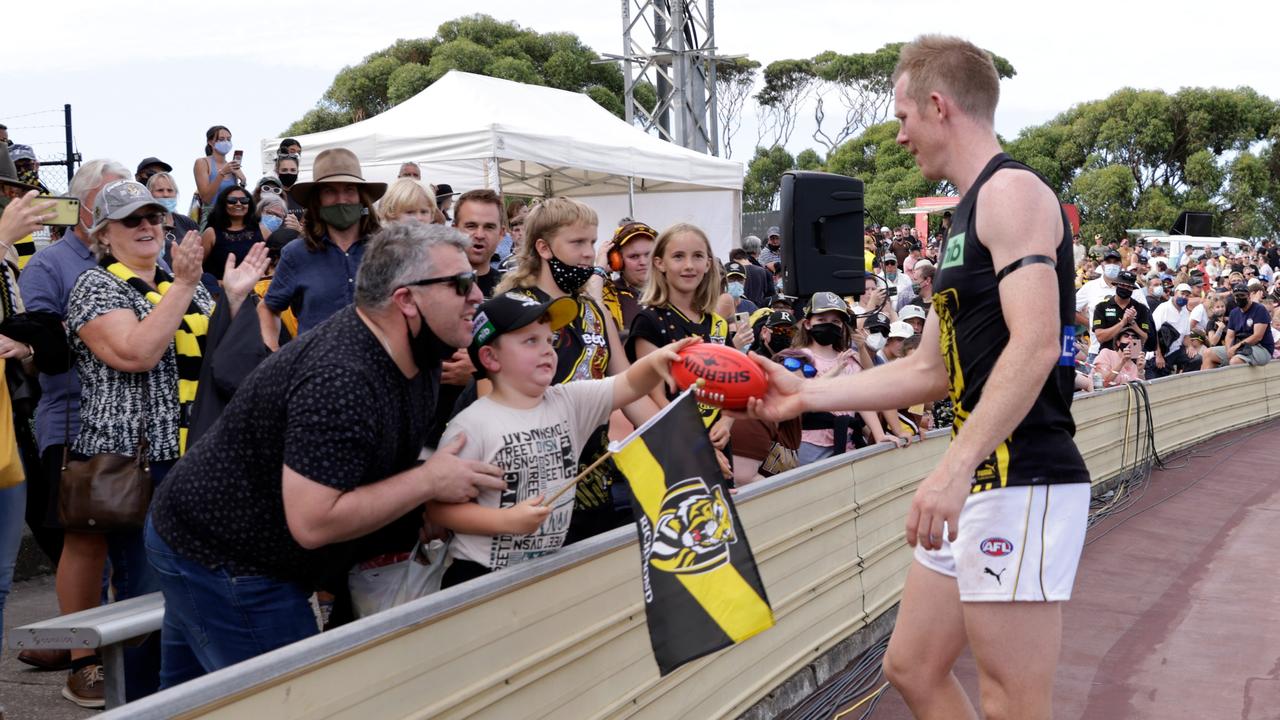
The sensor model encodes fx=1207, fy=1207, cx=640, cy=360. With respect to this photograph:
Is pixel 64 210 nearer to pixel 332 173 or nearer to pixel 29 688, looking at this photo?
pixel 332 173

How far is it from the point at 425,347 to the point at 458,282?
0.20m

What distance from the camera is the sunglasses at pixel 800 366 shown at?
718 centimetres

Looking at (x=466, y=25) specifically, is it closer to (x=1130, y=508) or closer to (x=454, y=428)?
(x=1130, y=508)

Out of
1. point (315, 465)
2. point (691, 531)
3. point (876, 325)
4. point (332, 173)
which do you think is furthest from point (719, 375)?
point (876, 325)

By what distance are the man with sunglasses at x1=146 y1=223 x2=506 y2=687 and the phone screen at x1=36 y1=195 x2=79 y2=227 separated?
1.81m

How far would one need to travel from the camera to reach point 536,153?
1390 centimetres

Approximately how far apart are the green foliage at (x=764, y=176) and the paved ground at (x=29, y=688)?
64179mm

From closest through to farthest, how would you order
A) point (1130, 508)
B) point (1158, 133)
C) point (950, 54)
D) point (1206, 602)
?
point (950, 54) → point (1206, 602) → point (1130, 508) → point (1158, 133)

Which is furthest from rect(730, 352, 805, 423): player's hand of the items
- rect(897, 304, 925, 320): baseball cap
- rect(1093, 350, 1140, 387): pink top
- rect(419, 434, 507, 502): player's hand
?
rect(1093, 350, 1140, 387): pink top

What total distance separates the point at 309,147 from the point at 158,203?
8.57 metres

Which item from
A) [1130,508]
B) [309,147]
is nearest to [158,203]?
[309,147]

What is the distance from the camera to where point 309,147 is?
43.0 feet

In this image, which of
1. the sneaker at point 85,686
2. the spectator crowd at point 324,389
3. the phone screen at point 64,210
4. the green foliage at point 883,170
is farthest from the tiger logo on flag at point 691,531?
the green foliage at point 883,170

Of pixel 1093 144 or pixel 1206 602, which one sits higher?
pixel 1093 144
